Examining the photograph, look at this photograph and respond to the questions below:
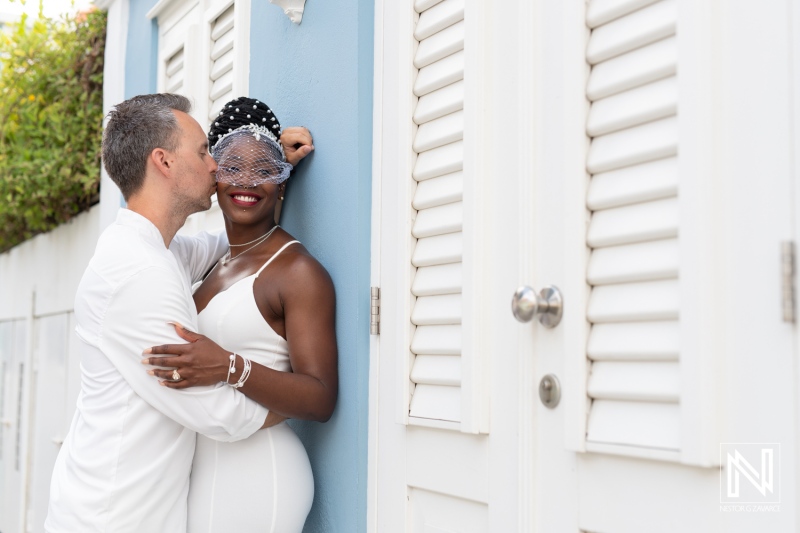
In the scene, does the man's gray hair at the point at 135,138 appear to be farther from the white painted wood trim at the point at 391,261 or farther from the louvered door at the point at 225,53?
the louvered door at the point at 225,53

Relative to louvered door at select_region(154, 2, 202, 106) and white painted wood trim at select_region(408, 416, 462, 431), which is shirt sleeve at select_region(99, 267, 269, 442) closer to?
white painted wood trim at select_region(408, 416, 462, 431)

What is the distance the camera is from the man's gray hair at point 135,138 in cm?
246

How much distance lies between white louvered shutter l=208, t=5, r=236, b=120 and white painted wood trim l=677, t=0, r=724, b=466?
233cm

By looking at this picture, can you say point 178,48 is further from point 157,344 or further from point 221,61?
point 157,344

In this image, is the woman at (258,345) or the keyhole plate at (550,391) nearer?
the keyhole plate at (550,391)

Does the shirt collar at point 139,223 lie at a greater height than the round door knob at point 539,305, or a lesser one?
greater

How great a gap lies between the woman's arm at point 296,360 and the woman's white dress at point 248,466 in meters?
0.08

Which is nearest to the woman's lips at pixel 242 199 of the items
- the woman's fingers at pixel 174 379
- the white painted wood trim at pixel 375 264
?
the white painted wood trim at pixel 375 264

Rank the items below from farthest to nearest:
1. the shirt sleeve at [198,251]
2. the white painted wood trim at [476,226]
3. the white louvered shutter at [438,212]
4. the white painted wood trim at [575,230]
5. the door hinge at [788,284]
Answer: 1. the shirt sleeve at [198,251]
2. the white louvered shutter at [438,212]
3. the white painted wood trim at [476,226]
4. the white painted wood trim at [575,230]
5. the door hinge at [788,284]

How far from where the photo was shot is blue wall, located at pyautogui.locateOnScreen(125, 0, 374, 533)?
2.40 meters

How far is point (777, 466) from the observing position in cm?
131

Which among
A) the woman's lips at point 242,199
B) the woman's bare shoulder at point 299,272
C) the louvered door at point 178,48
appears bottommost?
the woman's bare shoulder at point 299,272

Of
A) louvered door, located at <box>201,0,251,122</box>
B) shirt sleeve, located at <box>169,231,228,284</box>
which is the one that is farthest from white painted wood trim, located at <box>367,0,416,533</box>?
louvered door, located at <box>201,0,251,122</box>

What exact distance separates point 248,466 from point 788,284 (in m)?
1.58
